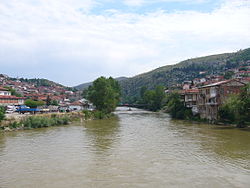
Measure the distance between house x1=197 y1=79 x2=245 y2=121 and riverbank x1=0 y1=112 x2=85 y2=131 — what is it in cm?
2096

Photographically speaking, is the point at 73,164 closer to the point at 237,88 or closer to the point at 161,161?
the point at 161,161

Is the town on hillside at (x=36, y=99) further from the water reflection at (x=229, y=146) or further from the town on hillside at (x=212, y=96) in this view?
the water reflection at (x=229, y=146)

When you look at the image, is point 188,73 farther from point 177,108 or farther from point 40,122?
point 40,122

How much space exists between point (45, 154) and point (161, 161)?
26.3 feet

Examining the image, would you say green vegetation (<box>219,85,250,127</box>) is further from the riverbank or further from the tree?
the tree

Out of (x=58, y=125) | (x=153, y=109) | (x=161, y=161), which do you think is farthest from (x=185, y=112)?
(x=153, y=109)

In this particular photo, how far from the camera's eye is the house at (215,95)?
40.2 metres

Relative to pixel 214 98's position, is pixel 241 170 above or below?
below

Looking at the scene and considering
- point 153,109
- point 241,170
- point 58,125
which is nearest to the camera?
point 241,170

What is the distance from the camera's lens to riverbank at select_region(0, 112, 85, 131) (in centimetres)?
3322

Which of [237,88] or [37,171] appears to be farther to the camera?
[237,88]

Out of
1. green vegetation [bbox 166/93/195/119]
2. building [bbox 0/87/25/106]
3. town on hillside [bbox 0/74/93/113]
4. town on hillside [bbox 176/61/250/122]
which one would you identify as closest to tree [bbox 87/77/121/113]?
town on hillside [bbox 0/74/93/113]

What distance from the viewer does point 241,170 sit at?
50.1 feet

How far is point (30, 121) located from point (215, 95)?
25166 millimetres
